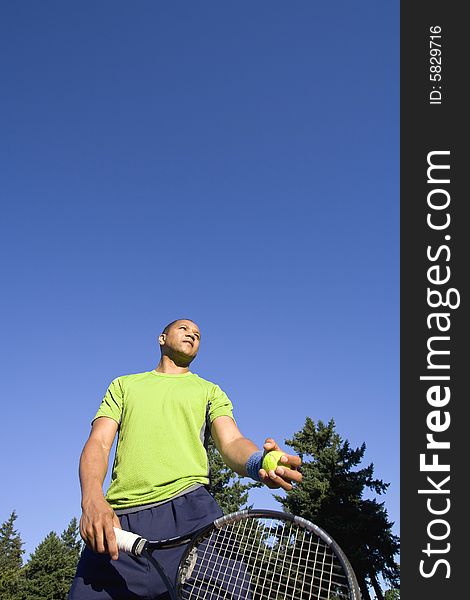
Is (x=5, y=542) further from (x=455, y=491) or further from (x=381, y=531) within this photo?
(x=455, y=491)

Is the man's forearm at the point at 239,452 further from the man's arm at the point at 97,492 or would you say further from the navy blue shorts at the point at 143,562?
the man's arm at the point at 97,492

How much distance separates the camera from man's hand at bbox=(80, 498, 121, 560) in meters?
2.85

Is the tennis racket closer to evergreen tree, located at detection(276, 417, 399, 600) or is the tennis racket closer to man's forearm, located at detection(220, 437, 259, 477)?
man's forearm, located at detection(220, 437, 259, 477)

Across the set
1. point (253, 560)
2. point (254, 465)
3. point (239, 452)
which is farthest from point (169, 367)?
point (253, 560)

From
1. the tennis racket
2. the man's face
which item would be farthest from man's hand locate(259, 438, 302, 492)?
the man's face

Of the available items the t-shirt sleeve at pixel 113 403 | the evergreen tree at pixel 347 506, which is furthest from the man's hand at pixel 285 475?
the evergreen tree at pixel 347 506

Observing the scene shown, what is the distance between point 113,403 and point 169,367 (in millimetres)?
561

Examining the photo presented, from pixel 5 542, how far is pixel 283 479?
76.1 m

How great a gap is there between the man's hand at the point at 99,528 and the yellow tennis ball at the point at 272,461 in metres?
0.89

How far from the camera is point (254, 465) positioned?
3.14 meters

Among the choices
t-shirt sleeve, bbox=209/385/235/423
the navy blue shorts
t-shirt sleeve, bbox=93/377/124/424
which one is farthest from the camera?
t-shirt sleeve, bbox=209/385/235/423

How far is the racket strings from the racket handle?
0.38 metres

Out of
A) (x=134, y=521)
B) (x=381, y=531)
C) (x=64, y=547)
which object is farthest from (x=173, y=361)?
(x=64, y=547)

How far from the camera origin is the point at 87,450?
3.46 m
